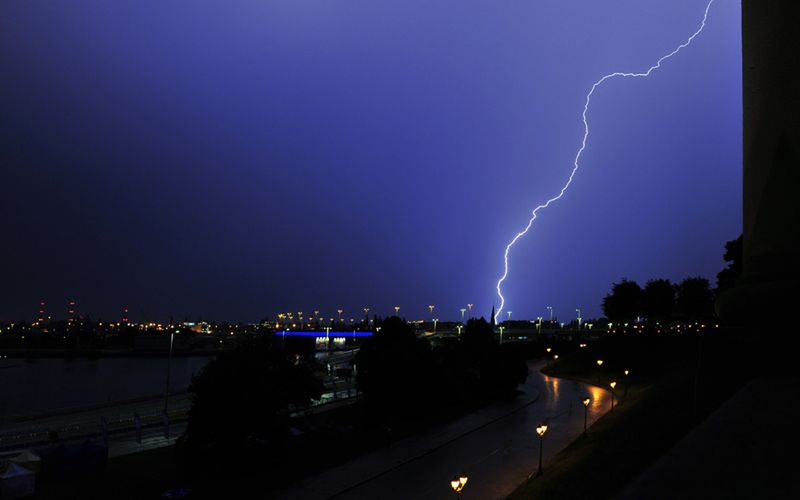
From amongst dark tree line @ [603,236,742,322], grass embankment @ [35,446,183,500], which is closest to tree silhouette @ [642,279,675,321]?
dark tree line @ [603,236,742,322]

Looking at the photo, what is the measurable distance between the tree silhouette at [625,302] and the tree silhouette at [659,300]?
0.94 meters

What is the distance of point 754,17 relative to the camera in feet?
17.7

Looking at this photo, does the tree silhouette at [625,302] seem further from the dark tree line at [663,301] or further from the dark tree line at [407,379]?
the dark tree line at [407,379]

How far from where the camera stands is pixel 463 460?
2419cm

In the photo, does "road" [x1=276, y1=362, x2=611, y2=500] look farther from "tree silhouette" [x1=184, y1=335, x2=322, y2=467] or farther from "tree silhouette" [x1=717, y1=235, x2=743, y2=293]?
"tree silhouette" [x1=717, y1=235, x2=743, y2=293]

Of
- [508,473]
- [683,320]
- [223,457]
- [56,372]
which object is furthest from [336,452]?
[56,372]

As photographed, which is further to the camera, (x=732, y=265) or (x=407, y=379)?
(x=732, y=265)

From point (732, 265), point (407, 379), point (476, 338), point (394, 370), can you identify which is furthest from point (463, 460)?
point (476, 338)

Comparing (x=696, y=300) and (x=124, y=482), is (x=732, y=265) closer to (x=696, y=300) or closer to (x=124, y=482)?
(x=696, y=300)

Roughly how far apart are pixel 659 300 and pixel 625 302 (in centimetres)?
457

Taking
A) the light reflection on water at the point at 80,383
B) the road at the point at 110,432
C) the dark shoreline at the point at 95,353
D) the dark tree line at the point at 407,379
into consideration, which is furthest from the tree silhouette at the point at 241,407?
the dark shoreline at the point at 95,353

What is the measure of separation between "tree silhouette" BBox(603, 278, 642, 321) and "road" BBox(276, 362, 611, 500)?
48.7 m

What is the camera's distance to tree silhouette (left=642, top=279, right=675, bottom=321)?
80000 mm

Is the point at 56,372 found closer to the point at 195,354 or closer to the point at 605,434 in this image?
the point at 195,354
